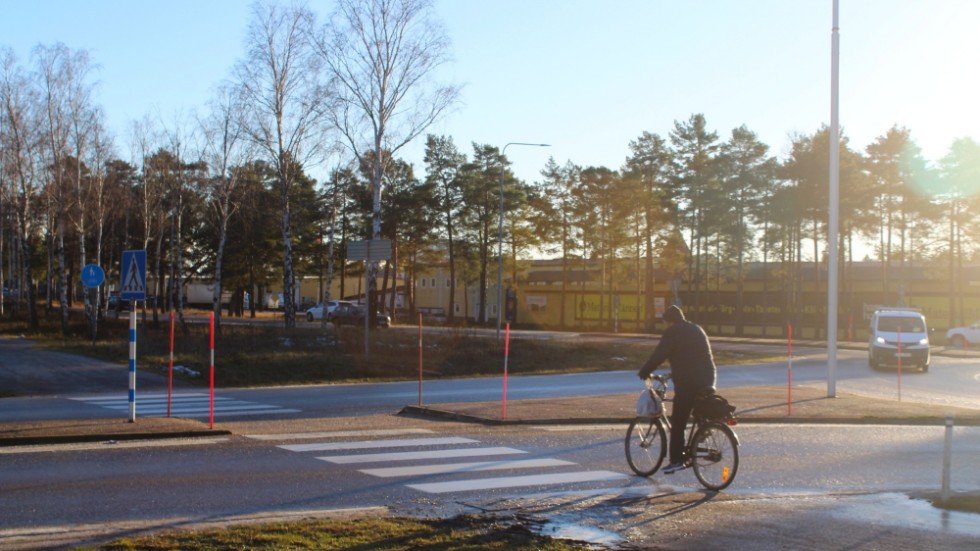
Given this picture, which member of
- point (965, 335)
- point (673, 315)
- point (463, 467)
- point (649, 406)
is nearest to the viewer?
point (673, 315)

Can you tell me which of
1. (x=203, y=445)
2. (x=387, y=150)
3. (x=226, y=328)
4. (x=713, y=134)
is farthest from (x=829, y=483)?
(x=713, y=134)

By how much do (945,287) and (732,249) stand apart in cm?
1552

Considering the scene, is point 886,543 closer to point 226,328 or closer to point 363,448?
point 363,448

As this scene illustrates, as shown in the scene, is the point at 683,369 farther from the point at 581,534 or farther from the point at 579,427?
the point at 579,427

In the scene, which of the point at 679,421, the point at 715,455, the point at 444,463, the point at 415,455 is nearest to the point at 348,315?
the point at 415,455

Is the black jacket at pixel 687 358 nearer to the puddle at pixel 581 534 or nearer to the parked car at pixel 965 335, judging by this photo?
the puddle at pixel 581 534

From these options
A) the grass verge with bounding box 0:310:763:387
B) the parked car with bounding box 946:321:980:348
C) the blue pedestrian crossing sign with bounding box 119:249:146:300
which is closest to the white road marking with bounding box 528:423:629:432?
the blue pedestrian crossing sign with bounding box 119:249:146:300

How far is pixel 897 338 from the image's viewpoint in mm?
30938

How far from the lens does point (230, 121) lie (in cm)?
4509

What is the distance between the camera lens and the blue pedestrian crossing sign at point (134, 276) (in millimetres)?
13828

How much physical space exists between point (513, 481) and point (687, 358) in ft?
7.18

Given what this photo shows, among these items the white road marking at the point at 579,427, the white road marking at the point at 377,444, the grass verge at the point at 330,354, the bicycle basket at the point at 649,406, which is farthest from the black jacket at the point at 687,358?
the grass verge at the point at 330,354

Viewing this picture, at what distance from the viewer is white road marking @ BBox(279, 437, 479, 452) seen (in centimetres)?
1186

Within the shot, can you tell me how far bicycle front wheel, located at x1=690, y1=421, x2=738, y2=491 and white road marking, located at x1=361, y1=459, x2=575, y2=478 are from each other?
1.98 metres
